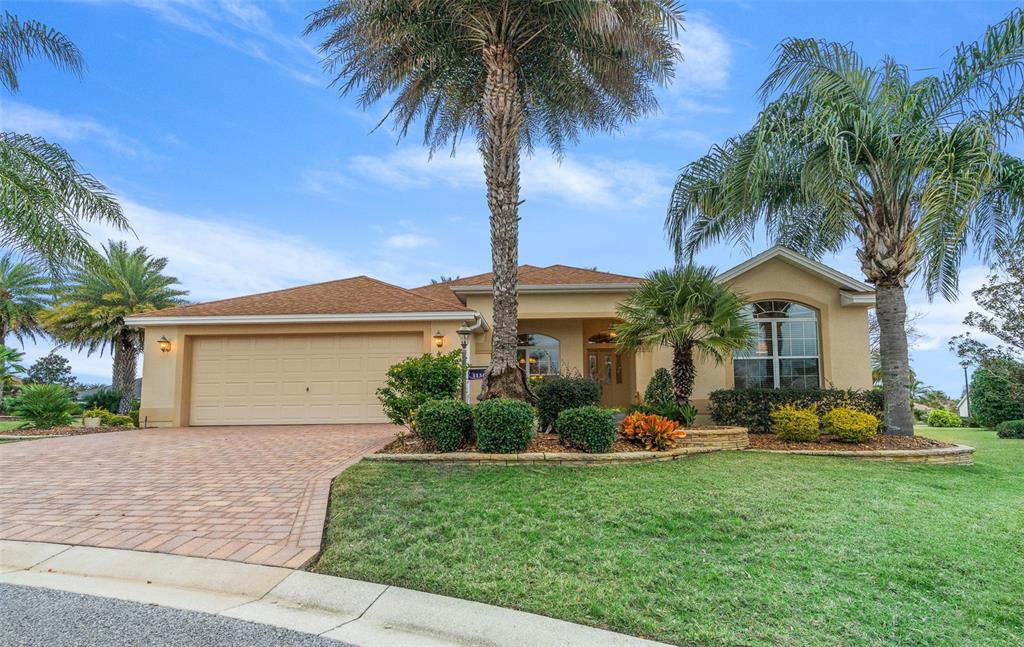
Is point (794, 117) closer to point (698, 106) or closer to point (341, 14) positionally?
point (698, 106)

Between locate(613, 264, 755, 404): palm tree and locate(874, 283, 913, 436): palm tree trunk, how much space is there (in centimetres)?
285

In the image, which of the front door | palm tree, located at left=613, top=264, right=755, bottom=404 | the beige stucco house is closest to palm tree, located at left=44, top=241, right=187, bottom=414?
the beige stucco house

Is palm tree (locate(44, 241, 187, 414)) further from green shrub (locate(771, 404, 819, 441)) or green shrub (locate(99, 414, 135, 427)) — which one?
green shrub (locate(771, 404, 819, 441))

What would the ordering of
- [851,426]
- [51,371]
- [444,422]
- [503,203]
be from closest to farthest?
[444,422]
[503,203]
[851,426]
[51,371]

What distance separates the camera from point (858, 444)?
985 cm

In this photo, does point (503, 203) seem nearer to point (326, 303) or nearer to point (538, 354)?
point (326, 303)

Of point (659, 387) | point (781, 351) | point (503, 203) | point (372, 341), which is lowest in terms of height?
point (659, 387)

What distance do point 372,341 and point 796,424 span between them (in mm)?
10135

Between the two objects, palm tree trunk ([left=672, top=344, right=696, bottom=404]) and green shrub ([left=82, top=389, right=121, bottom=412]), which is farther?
green shrub ([left=82, top=389, right=121, bottom=412])

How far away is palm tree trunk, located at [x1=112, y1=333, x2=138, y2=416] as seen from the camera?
23.5m

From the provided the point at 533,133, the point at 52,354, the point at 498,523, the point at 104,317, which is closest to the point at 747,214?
the point at 533,133

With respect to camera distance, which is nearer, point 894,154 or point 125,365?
point 894,154

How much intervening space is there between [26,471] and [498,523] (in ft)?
22.9

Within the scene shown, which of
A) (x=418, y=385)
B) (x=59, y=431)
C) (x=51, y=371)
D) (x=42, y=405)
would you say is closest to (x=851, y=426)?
(x=418, y=385)
